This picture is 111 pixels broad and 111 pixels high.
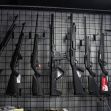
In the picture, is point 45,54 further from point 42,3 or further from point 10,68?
point 42,3

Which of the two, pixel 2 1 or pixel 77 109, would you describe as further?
pixel 77 109

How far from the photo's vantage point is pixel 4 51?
127 inches

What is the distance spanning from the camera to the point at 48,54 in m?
3.28

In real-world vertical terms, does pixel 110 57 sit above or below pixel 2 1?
below

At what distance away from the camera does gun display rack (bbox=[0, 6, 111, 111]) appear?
3.20 meters

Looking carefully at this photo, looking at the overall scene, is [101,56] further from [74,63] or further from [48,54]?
[48,54]

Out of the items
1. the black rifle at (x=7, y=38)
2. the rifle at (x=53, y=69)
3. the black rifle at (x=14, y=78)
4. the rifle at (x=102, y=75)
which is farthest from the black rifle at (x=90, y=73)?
the black rifle at (x=7, y=38)

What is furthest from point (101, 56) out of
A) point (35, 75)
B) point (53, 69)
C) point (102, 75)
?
point (35, 75)

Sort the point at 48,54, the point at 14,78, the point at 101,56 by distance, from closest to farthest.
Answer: the point at 14,78, the point at 101,56, the point at 48,54

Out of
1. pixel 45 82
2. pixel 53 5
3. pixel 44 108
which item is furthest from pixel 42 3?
pixel 44 108

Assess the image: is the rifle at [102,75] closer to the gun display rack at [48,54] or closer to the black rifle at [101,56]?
the black rifle at [101,56]

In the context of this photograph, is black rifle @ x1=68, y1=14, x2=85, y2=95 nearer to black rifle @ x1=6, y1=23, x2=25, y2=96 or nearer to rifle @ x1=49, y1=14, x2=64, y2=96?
rifle @ x1=49, y1=14, x2=64, y2=96

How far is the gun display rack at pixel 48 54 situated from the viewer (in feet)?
10.5

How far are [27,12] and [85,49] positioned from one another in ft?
3.56
